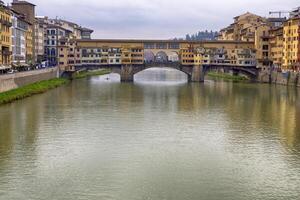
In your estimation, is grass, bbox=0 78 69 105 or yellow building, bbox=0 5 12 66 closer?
grass, bbox=0 78 69 105

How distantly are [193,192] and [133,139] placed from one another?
8064 mm

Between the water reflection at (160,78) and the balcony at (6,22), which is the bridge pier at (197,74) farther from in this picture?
the balcony at (6,22)

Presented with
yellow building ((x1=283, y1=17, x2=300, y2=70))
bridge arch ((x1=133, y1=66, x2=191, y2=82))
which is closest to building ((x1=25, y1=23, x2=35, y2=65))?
bridge arch ((x1=133, y1=66, x2=191, y2=82))

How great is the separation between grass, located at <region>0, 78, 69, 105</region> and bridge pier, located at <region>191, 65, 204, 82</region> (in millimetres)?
18068

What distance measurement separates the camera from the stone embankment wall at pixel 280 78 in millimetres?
56013

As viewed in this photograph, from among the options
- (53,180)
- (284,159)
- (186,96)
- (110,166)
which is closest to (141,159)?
(110,166)

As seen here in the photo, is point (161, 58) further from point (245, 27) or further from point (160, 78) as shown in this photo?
point (160, 78)

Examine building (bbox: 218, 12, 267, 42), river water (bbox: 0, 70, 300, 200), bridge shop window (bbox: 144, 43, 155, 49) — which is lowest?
river water (bbox: 0, 70, 300, 200)

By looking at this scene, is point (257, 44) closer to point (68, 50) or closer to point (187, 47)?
point (187, 47)

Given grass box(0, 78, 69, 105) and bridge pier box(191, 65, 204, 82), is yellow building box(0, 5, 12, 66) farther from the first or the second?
bridge pier box(191, 65, 204, 82)

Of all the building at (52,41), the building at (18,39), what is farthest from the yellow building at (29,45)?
the building at (52,41)

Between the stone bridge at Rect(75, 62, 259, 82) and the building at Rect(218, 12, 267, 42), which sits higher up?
the building at Rect(218, 12, 267, 42)

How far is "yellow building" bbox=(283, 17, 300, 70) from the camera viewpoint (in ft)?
190

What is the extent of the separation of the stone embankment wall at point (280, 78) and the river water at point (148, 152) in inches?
803
